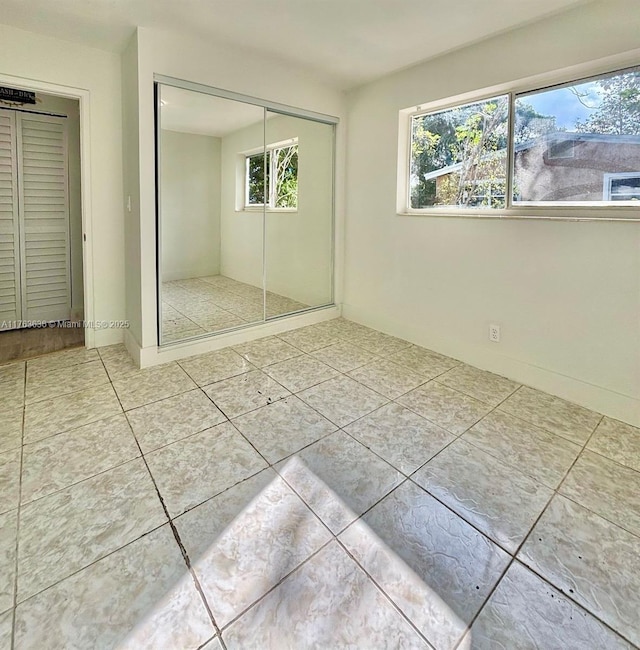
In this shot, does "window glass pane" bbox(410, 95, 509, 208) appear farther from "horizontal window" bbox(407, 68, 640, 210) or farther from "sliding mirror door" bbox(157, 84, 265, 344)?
"sliding mirror door" bbox(157, 84, 265, 344)

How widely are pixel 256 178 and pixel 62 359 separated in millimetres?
2247

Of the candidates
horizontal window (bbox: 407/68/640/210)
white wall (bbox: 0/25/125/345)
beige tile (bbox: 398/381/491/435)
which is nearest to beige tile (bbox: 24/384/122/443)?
white wall (bbox: 0/25/125/345)

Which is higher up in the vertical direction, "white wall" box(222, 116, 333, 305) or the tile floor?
"white wall" box(222, 116, 333, 305)

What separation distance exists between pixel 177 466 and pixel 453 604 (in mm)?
1299

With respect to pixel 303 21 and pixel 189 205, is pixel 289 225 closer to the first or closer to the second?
pixel 189 205

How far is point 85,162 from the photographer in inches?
125

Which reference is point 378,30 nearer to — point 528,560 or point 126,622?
point 528,560

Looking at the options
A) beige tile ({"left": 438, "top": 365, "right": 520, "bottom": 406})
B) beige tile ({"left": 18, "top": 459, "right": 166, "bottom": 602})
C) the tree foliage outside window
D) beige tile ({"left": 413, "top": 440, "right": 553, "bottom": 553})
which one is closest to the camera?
beige tile ({"left": 18, "top": 459, "right": 166, "bottom": 602})

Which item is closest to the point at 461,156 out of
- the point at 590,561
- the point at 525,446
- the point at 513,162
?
the point at 513,162

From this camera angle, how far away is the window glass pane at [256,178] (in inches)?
139

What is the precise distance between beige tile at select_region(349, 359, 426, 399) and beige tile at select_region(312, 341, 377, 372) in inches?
3.3

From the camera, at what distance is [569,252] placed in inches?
99.3

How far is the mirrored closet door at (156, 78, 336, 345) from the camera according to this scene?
10.1ft

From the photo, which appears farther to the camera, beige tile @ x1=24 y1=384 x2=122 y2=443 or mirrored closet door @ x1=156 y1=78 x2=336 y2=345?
mirrored closet door @ x1=156 y1=78 x2=336 y2=345
